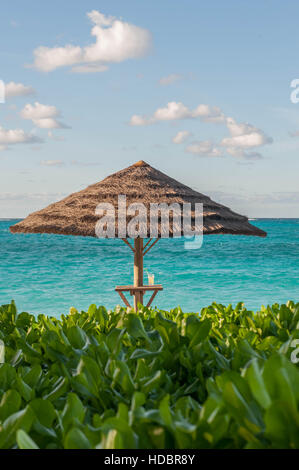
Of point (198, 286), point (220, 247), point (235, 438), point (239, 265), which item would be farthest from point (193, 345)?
point (220, 247)

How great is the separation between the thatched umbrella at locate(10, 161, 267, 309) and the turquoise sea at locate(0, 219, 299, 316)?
28.8 ft

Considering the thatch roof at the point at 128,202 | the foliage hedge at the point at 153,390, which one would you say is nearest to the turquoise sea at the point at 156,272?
the thatch roof at the point at 128,202

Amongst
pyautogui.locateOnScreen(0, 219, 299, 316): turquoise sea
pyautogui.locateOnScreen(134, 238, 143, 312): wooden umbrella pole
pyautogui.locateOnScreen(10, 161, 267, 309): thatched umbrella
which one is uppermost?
pyautogui.locateOnScreen(10, 161, 267, 309): thatched umbrella

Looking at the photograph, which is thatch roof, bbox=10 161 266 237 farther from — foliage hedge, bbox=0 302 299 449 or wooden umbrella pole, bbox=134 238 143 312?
foliage hedge, bbox=0 302 299 449

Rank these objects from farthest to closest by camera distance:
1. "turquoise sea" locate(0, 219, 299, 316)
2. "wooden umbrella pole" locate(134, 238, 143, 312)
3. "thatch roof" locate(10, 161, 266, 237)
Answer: "turquoise sea" locate(0, 219, 299, 316), "wooden umbrella pole" locate(134, 238, 143, 312), "thatch roof" locate(10, 161, 266, 237)

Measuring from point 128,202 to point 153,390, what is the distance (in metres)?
5.71

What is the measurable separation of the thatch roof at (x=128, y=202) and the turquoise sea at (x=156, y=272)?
8.76m

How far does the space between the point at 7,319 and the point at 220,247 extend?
39094mm

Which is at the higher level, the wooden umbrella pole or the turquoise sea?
the wooden umbrella pole

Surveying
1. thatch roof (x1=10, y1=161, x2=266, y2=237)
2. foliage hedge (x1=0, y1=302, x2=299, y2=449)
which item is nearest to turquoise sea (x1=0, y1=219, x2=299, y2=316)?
thatch roof (x1=10, y1=161, x2=266, y2=237)

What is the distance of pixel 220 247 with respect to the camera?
135 ft

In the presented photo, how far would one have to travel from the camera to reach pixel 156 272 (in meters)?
28.0

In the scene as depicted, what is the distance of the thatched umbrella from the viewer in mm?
6934

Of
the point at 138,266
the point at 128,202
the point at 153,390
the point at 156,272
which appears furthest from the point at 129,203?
the point at 156,272
